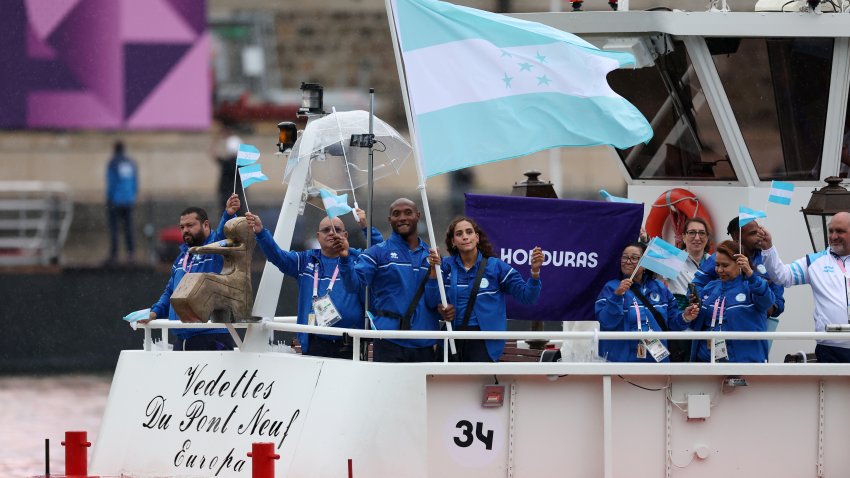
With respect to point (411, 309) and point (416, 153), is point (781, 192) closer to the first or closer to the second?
point (416, 153)

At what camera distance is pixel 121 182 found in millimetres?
35031

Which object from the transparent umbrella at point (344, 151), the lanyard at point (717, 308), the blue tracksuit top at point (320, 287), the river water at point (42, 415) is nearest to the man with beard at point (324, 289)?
the blue tracksuit top at point (320, 287)

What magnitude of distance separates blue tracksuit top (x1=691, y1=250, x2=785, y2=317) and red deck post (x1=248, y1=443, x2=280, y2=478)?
3482 mm

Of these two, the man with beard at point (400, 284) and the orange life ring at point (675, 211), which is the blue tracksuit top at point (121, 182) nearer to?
the orange life ring at point (675, 211)

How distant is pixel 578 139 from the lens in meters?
14.5

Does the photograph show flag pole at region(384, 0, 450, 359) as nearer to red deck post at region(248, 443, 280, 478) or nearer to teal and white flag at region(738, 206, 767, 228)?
→ red deck post at region(248, 443, 280, 478)

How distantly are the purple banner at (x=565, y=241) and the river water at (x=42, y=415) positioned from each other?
703cm

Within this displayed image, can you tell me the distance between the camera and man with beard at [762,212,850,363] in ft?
47.8

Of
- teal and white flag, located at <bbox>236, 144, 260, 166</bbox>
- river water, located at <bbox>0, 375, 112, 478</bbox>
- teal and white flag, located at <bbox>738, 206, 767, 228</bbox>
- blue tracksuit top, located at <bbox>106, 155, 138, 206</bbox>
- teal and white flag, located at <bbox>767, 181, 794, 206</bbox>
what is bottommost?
river water, located at <bbox>0, 375, 112, 478</bbox>

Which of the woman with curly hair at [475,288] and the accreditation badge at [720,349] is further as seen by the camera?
the accreditation badge at [720,349]

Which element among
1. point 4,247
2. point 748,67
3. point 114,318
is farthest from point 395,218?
point 4,247

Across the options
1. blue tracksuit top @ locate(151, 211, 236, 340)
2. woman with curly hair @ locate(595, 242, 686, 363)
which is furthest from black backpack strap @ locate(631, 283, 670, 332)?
blue tracksuit top @ locate(151, 211, 236, 340)

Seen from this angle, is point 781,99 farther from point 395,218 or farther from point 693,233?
point 395,218

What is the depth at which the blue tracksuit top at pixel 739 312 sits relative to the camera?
14.4 metres
